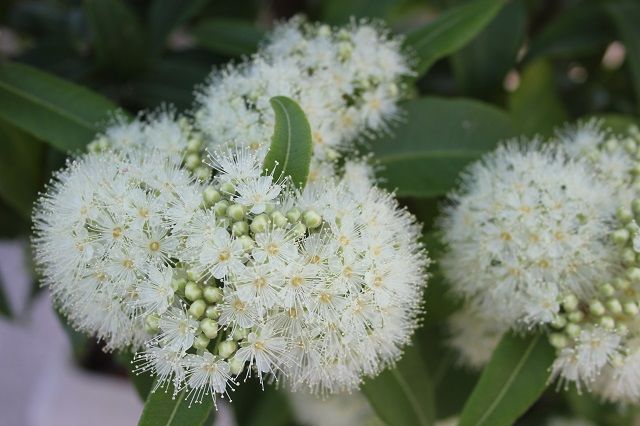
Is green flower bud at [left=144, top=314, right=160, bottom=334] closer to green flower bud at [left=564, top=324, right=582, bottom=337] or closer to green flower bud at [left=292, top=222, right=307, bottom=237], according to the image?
green flower bud at [left=292, top=222, right=307, bottom=237]

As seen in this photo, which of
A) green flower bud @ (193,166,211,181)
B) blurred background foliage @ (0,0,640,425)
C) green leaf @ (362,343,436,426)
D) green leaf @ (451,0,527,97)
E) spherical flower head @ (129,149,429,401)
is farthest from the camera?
green leaf @ (451,0,527,97)

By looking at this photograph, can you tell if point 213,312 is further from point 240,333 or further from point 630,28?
point 630,28

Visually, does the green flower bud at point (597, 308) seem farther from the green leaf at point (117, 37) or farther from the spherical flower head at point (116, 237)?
the green leaf at point (117, 37)

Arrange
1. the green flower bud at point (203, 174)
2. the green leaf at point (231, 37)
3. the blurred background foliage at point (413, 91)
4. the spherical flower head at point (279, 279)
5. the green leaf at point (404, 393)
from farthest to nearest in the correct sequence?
the green leaf at point (231, 37) → the blurred background foliage at point (413, 91) → the green leaf at point (404, 393) → the green flower bud at point (203, 174) → the spherical flower head at point (279, 279)

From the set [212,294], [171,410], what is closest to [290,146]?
[212,294]

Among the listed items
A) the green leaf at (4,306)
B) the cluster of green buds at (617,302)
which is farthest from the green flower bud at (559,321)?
the green leaf at (4,306)

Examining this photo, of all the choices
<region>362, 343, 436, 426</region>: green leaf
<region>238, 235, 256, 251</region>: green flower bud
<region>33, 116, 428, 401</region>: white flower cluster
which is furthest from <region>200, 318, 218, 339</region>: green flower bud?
<region>362, 343, 436, 426</region>: green leaf
